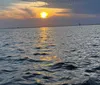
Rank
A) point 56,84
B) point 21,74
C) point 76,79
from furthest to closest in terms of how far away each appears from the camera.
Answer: point 21,74
point 76,79
point 56,84

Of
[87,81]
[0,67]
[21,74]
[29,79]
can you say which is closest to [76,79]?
[87,81]

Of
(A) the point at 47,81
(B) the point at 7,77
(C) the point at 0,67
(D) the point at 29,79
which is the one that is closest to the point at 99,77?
(A) the point at 47,81

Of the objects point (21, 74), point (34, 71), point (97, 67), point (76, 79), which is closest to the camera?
point (76, 79)

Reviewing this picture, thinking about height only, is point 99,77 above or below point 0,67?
below

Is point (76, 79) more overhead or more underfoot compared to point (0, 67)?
more underfoot

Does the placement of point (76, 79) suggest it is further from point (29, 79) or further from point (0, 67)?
point (0, 67)

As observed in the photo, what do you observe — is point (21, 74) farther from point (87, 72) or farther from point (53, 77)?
point (87, 72)

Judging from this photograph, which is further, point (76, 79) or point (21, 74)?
point (21, 74)

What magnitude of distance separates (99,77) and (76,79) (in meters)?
1.82

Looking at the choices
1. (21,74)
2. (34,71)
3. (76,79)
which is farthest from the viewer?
(34,71)

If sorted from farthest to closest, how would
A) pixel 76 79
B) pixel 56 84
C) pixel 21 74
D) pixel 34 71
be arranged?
1. pixel 34 71
2. pixel 21 74
3. pixel 76 79
4. pixel 56 84

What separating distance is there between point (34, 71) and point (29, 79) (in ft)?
9.59

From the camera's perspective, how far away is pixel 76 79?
15469 millimetres

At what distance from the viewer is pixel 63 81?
14914 mm
